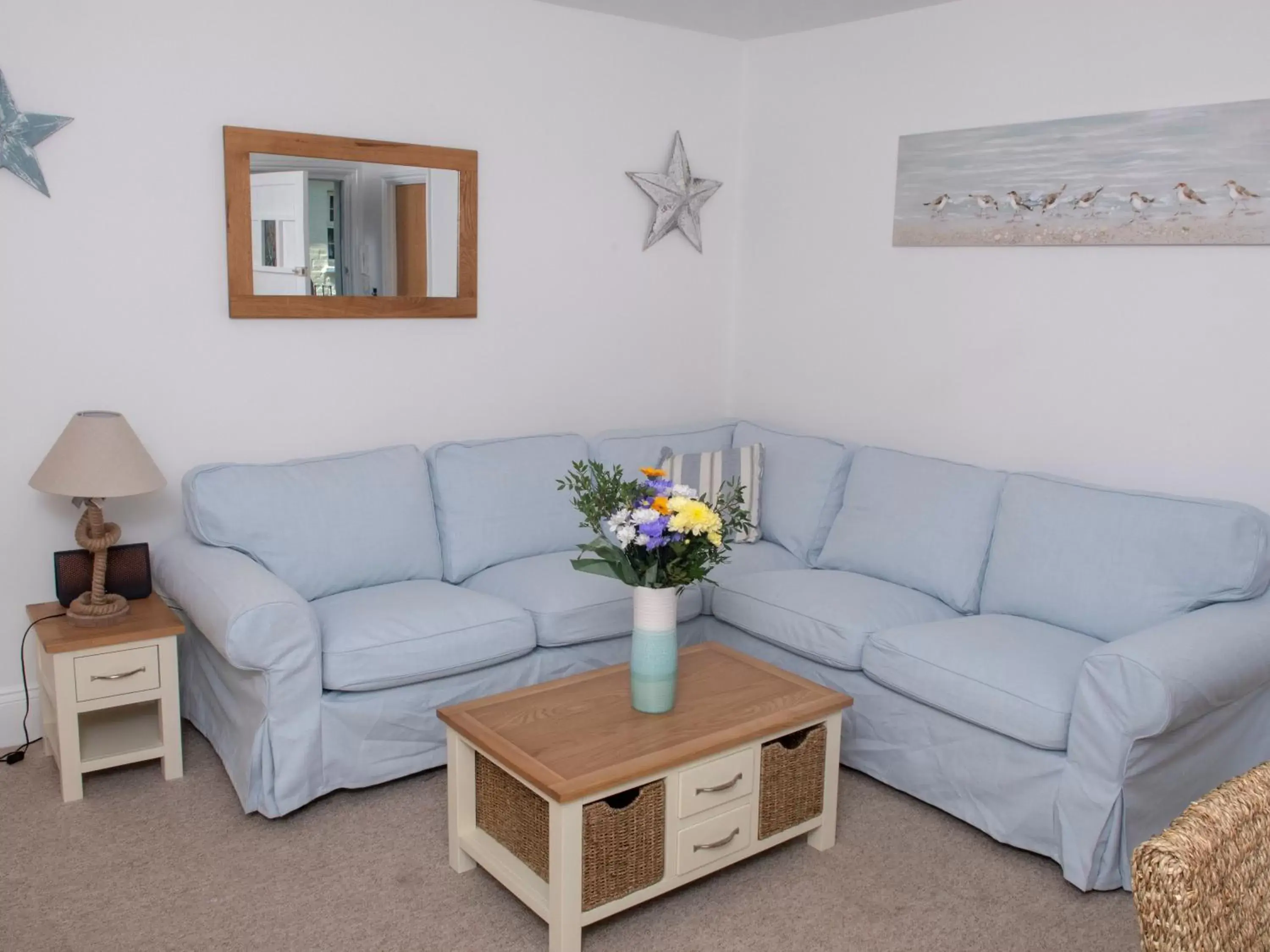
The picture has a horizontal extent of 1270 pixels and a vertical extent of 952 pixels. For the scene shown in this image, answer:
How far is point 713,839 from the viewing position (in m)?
2.55

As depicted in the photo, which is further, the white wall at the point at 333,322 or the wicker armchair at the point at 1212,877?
the white wall at the point at 333,322

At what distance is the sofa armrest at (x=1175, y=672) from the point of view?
248 centimetres

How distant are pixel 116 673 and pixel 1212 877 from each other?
2.73 m

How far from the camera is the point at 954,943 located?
2.43 m

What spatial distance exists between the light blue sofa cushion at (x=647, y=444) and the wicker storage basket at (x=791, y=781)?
4.69 feet

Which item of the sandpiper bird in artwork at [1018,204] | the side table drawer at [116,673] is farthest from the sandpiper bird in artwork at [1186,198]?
the side table drawer at [116,673]

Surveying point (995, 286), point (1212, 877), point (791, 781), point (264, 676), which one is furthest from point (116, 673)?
point (995, 286)

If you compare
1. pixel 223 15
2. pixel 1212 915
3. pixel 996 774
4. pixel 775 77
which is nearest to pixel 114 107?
pixel 223 15

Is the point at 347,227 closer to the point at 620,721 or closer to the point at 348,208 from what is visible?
the point at 348,208

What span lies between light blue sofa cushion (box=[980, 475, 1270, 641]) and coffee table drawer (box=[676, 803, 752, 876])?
3.79 ft

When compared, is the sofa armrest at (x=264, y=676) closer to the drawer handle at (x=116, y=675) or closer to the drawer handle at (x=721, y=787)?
the drawer handle at (x=116, y=675)

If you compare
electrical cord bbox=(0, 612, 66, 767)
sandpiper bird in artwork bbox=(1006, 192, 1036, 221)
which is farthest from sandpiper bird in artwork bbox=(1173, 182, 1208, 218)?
electrical cord bbox=(0, 612, 66, 767)

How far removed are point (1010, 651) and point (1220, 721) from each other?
52 centimetres

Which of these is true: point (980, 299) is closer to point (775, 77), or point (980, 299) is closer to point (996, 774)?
point (775, 77)
